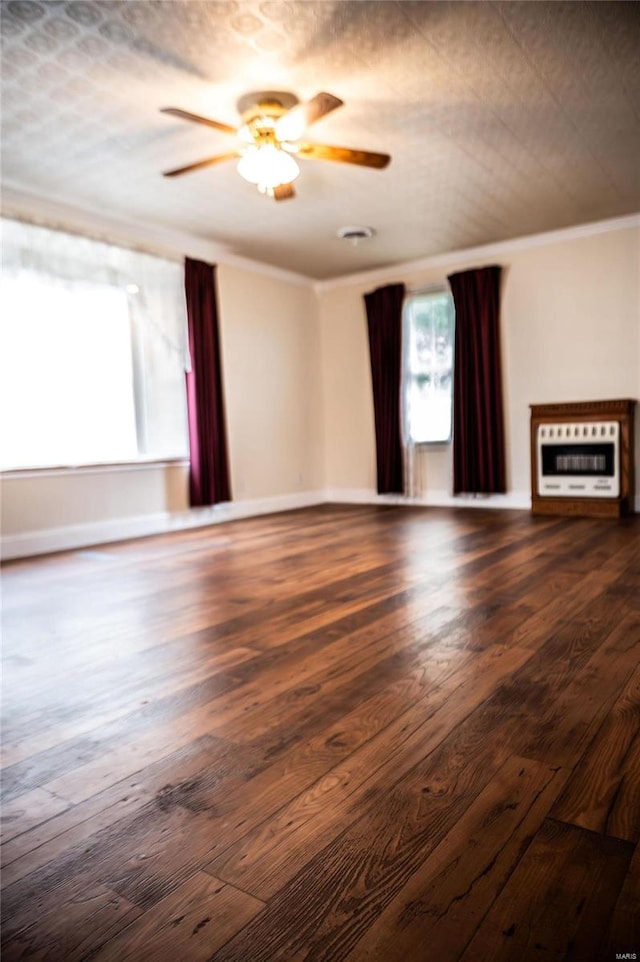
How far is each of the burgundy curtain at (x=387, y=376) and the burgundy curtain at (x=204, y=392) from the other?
1721 millimetres

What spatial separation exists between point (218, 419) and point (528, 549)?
117 inches

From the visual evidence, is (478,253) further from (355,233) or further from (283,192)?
(283,192)

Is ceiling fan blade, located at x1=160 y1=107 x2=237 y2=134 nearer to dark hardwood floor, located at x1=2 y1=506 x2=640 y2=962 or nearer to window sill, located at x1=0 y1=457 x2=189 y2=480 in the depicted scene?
dark hardwood floor, located at x1=2 y1=506 x2=640 y2=962

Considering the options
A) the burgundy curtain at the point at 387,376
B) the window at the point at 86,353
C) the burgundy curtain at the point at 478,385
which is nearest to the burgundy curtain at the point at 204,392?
the window at the point at 86,353

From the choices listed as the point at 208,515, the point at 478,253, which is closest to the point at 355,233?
the point at 478,253

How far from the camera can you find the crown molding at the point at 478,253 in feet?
17.0

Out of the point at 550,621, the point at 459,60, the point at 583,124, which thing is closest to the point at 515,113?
the point at 583,124

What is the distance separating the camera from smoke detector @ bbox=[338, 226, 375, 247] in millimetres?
5125

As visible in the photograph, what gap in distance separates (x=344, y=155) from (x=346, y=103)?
0.30m

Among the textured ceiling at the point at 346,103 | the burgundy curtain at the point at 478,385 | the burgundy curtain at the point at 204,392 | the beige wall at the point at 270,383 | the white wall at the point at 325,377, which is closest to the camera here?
the textured ceiling at the point at 346,103

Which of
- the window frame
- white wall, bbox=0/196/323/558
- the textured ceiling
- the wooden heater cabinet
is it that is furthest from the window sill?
the wooden heater cabinet

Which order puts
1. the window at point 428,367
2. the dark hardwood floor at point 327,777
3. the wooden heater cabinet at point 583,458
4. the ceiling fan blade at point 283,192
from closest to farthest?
the dark hardwood floor at point 327,777
the ceiling fan blade at point 283,192
the wooden heater cabinet at point 583,458
the window at point 428,367

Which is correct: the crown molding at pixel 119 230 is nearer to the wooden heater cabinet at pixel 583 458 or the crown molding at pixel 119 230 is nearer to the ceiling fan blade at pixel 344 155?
the ceiling fan blade at pixel 344 155

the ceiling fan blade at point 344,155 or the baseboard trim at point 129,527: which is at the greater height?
the ceiling fan blade at point 344,155
